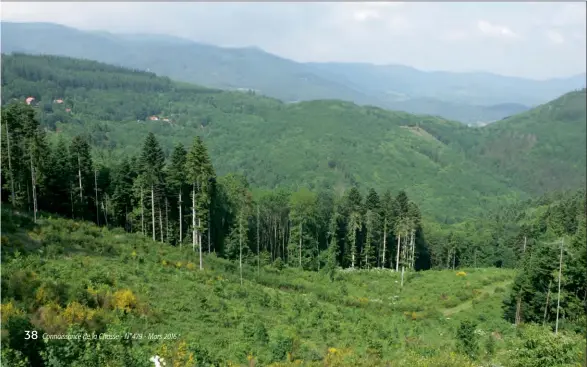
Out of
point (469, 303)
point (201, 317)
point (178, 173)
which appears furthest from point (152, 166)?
point (469, 303)

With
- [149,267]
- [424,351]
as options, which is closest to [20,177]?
A: [149,267]

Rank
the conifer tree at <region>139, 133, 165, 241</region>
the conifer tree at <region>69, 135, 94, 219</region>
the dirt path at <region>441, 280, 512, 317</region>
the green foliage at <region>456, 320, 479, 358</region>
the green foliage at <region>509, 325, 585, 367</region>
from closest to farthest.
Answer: the green foliage at <region>509, 325, 585, 367</region>, the green foliage at <region>456, 320, 479, 358</region>, the dirt path at <region>441, 280, 512, 317</region>, the conifer tree at <region>139, 133, 165, 241</region>, the conifer tree at <region>69, 135, 94, 219</region>

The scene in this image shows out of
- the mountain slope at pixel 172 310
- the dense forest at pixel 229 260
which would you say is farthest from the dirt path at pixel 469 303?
the mountain slope at pixel 172 310

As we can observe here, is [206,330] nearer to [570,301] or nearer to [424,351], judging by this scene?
[424,351]

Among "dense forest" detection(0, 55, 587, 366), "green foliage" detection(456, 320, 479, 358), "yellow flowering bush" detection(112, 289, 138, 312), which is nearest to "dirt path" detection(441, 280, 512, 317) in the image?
"dense forest" detection(0, 55, 587, 366)

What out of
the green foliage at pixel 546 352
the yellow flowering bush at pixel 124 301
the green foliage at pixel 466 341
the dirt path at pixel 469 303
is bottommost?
the dirt path at pixel 469 303

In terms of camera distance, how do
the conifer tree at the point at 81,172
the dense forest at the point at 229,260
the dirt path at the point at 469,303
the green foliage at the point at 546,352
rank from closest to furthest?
1. the green foliage at the point at 546,352
2. the dense forest at the point at 229,260
3. the dirt path at the point at 469,303
4. the conifer tree at the point at 81,172

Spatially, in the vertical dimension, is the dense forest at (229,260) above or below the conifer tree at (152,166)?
below

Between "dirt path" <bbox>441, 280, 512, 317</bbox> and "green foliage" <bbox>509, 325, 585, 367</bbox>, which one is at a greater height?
"green foliage" <bbox>509, 325, 585, 367</bbox>

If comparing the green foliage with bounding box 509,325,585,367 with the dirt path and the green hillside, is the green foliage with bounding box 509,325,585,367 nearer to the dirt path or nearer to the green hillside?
the green hillside

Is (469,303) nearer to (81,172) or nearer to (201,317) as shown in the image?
(201,317)

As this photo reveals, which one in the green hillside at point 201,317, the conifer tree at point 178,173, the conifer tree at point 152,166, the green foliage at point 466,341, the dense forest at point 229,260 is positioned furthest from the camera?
the conifer tree at point 178,173

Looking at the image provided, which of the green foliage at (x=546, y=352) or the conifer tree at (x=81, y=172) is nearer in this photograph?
the green foliage at (x=546, y=352)

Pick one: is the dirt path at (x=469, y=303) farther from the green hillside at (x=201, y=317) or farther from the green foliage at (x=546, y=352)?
the green foliage at (x=546, y=352)
